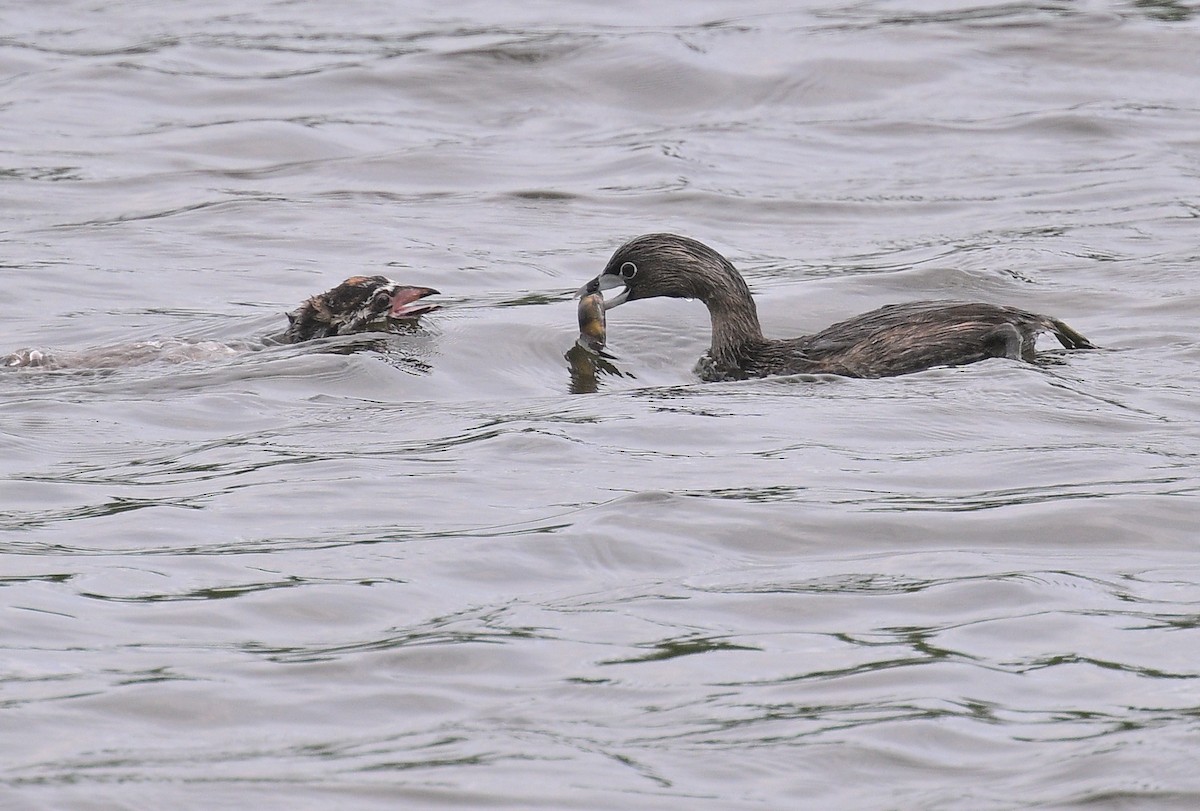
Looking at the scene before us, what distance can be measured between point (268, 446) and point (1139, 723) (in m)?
4.68

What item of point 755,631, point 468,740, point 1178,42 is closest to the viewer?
point 468,740

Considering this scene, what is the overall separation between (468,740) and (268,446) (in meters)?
3.83

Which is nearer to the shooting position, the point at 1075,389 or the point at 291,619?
the point at 291,619

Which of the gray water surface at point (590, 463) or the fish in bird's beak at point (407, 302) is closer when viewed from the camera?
the gray water surface at point (590, 463)

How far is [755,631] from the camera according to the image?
643cm

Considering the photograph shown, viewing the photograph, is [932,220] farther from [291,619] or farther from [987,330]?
[291,619]

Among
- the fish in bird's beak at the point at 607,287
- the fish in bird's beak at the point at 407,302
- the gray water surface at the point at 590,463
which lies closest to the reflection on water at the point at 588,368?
the gray water surface at the point at 590,463

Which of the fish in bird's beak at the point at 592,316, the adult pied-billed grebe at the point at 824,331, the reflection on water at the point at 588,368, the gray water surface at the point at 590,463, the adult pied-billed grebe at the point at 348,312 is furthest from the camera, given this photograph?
the adult pied-billed grebe at the point at 348,312

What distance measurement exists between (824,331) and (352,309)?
103 inches

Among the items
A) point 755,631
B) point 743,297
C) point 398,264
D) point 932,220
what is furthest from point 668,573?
point 932,220

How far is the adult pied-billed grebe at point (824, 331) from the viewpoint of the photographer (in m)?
10.1

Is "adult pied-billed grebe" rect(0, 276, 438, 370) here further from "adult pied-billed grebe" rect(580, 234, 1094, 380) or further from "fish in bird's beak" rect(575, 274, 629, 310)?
"adult pied-billed grebe" rect(580, 234, 1094, 380)

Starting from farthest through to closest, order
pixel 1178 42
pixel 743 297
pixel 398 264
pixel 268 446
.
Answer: pixel 1178 42 → pixel 398 264 → pixel 743 297 → pixel 268 446

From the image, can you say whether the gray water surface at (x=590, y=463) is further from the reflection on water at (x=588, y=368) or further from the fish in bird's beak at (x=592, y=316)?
the fish in bird's beak at (x=592, y=316)
